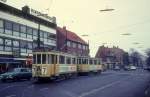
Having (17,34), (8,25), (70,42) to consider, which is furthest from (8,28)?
(70,42)

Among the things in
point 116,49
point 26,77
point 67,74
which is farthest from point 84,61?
point 116,49

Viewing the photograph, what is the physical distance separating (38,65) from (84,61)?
18.6m

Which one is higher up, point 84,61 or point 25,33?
point 25,33

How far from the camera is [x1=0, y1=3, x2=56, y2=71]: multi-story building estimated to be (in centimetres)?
5062

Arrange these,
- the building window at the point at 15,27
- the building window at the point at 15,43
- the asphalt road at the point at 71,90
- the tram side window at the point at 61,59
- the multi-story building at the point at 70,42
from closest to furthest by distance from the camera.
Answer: the asphalt road at the point at 71,90 < the tram side window at the point at 61,59 < the building window at the point at 15,43 < the building window at the point at 15,27 < the multi-story building at the point at 70,42

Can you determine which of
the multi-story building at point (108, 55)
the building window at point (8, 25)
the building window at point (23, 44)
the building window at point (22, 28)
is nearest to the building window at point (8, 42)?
the building window at point (8, 25)

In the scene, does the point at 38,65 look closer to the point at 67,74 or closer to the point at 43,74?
the point at 43,74

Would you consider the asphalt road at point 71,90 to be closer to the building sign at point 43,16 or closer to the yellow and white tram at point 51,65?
the yellow and white tram at point 51,65

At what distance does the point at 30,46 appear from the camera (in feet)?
195

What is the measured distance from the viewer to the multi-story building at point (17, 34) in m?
50.6

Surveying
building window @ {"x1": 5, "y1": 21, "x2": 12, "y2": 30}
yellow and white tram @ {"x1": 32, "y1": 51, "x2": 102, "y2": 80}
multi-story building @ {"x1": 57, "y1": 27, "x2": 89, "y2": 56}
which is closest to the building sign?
multi-story building @ {"x1": 57, "y1": 27, "x2": 89, "y2": 56}

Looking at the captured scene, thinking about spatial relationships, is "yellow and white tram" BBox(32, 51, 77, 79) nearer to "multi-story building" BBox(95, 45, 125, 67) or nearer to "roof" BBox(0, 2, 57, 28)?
"roof" BBox(0, 2, 57, 28)

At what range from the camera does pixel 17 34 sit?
54.8 meters

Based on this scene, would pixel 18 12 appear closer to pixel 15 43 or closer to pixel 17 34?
pixel 17 34
